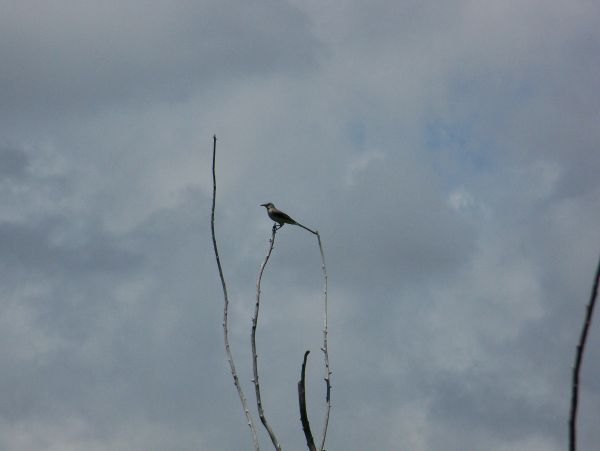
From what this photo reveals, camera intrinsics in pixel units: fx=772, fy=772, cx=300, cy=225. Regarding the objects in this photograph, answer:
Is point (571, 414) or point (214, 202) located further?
point (214, 202)

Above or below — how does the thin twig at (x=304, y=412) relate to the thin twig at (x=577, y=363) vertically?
above

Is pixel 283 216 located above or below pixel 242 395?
above

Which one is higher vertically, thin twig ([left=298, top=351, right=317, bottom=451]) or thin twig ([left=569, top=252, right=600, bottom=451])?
thin twig ([left=298, top=351, right=317, bottom=451])

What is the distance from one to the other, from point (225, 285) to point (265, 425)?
1.25 metres

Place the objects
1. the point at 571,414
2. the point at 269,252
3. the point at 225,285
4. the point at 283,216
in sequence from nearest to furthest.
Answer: the point at 571,414, the point at 225,285, the point at 269,252, the point at 283,216

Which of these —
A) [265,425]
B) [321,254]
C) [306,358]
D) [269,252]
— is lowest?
[265,425]

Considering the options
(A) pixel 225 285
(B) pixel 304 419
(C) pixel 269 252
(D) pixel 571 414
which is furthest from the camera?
(C) pixel 269 252

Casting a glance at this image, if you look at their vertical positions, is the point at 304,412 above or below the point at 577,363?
above

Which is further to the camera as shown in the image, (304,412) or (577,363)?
(304,412)

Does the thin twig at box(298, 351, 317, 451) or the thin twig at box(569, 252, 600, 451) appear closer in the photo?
the thin twig at box(569, 252, 600, 451)

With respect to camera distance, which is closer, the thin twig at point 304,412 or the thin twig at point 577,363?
the thin twig at point 577,363

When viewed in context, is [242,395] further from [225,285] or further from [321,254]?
[321,254]

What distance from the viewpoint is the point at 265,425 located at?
543cm

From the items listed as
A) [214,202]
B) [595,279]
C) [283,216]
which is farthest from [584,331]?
[283,216]
